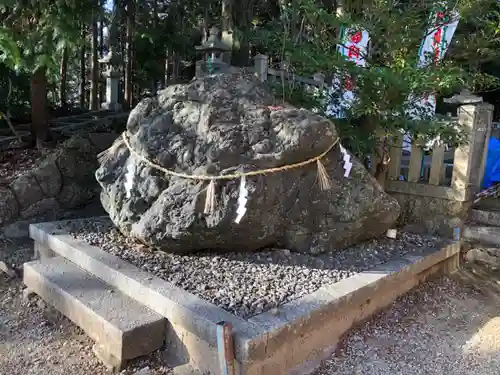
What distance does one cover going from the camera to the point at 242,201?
125 inches

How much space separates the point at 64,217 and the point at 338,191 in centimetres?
354

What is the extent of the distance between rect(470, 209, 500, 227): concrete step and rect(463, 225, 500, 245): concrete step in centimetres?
14

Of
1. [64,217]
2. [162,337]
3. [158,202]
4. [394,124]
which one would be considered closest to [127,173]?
[158,202]

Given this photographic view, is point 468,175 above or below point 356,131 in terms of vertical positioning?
below

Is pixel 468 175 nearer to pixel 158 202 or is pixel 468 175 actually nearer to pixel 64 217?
pixel 158 202

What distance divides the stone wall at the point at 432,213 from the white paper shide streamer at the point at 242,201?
2430 millimetres

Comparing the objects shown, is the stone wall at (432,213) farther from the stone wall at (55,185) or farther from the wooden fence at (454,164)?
the stone wall at (55,185)

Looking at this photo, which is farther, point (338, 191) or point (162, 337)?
point (338, 191)

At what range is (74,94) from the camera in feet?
58.2

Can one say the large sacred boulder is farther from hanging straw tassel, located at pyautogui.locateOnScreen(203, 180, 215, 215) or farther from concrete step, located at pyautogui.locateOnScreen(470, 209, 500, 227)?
concrete step, located at pyautogui.locateOnScreen(470, 209, 500, 227)

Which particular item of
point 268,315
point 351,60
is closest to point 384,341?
point 268,315

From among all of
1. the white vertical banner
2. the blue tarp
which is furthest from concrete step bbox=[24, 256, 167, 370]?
the blue tarp

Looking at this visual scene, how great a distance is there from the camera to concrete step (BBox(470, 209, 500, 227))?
4.77m

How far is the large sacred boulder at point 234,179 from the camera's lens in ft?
10.8
